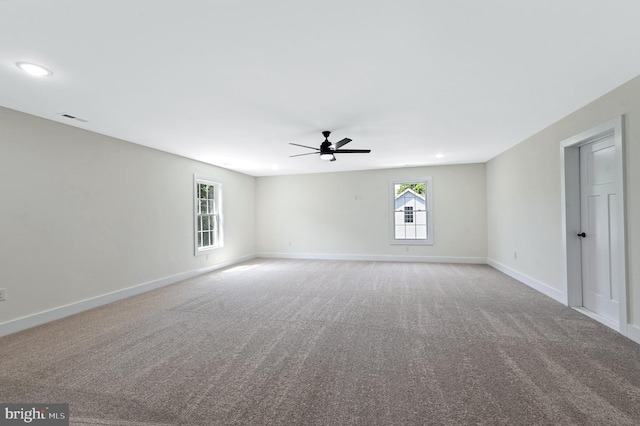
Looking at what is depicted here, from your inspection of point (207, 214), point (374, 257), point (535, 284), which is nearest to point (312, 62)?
point (535, 284)

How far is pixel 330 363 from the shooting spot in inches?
91.6

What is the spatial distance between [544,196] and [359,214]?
14.0 ft

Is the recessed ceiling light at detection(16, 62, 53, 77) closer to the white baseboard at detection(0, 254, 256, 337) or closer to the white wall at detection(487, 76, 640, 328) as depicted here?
the white baseboard at detection(0, 254, 256, 337)

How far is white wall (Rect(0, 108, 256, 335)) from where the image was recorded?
3.16 m

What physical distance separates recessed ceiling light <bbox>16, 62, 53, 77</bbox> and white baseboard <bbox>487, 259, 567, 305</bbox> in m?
6.12

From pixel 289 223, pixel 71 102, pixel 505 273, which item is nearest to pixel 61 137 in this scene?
pixel 71 102

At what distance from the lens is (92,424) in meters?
1.67

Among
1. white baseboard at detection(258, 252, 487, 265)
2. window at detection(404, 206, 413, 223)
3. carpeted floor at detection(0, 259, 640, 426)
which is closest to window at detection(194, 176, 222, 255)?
white baseboard at detection(258, 252, 487, 265)

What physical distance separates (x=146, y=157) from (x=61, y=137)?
129 cm

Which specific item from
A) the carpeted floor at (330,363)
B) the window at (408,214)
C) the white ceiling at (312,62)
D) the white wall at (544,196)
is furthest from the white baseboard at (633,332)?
the window at (408,214)

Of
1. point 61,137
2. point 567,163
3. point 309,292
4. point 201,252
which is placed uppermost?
point 61,137

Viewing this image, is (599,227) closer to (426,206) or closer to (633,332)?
(633,332)

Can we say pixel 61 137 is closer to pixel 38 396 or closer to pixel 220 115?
pixel 220 115

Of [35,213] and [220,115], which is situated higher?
[220,115]
